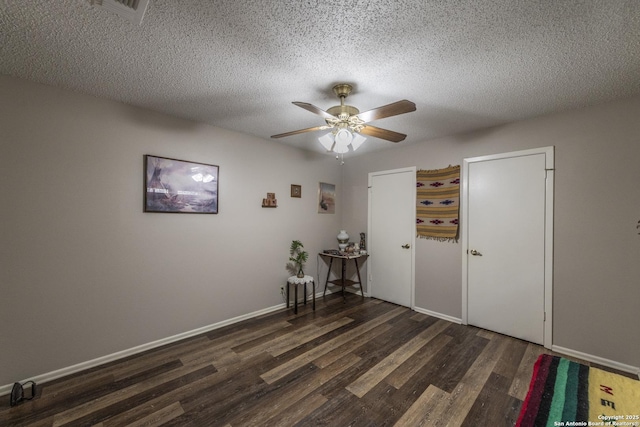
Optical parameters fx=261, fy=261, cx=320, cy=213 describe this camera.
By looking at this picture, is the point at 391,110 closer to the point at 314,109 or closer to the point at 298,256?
the point at 314,109

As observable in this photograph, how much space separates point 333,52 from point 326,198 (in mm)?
2858

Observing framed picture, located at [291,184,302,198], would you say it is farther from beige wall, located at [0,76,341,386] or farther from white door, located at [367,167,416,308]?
white door, located at [367,167,416,308]

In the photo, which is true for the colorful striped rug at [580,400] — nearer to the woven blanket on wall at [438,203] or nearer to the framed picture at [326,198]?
the woven blanket on wall at [438,203]

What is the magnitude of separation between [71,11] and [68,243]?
1788 millimetres

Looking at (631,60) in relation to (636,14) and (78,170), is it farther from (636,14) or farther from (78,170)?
(78,170)

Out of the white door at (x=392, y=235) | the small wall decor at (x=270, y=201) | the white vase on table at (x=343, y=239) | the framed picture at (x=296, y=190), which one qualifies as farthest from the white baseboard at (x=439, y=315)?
the small wall decor at (x=270, y=201)

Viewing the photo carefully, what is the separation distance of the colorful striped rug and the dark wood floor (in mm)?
520

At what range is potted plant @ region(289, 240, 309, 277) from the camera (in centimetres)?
384

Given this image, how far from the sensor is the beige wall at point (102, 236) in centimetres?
204

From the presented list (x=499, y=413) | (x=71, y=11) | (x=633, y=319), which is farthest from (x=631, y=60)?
(x=71, y=11)

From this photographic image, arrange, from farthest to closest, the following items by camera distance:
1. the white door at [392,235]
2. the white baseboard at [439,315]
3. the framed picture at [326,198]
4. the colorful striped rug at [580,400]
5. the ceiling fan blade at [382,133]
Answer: the framed picture at [326,198] → the white door at [392,235] → the white baseboard at [439,315] → the ceiling fan blade at [382,133] → the colorful striped rug at [580,400]

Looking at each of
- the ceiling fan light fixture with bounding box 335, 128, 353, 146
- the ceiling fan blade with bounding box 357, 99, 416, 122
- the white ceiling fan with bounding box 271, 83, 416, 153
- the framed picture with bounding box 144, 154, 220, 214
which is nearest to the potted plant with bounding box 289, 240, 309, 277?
the framed picture with bounding box 144, 154, 220, 214

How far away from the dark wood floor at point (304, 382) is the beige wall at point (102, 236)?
339mm

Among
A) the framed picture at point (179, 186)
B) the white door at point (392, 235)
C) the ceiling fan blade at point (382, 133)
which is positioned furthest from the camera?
the white door at point (392, 235)
